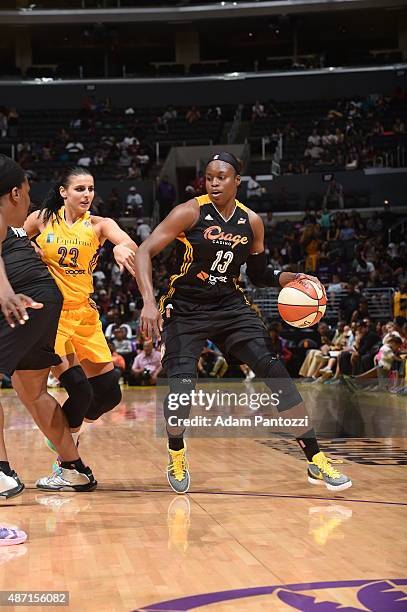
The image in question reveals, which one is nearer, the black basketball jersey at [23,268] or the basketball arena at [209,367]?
the basketball arena at [209,367]

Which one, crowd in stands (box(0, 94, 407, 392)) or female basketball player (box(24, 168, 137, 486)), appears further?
crowd in stands (box(0, 94, 407, 392))

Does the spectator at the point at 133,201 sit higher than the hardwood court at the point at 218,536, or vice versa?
the spectator at the point at 133,201

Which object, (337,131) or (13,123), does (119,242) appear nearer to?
(337,131)

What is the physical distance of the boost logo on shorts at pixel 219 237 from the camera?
5672 mm

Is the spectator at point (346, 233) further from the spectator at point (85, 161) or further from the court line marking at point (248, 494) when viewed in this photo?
the court line marking at point (248, 494)

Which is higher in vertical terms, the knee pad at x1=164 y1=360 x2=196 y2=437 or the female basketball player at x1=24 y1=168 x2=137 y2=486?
the female basketball player at x1=24 y1=168 x2=137 y2=486

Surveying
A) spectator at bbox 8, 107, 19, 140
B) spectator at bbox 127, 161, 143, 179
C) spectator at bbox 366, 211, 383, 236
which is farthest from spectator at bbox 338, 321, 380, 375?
spectator at bbox 8, 107, 19, 140

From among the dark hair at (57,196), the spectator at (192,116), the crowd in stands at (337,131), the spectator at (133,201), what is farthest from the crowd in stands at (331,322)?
the dark hair at (57,196)

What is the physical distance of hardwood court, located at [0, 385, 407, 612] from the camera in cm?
329

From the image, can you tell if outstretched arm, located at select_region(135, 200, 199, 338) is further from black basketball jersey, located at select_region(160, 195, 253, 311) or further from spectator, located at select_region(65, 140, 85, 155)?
spectator, located at select_region(65, 140, 85, 155)

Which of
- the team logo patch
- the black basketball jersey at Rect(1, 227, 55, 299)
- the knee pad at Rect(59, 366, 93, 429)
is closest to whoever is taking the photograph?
the team logo patch

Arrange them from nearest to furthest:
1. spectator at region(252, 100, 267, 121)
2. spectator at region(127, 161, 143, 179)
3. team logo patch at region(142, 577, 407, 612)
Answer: team logo patch at region(142, 577, 407, 612) → spectator at region(127, 161, 143, 179) → spectator at region(252, 100, 267, 121)

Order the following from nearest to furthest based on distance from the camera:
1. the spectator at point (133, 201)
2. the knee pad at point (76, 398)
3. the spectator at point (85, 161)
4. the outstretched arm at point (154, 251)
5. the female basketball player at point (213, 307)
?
1. the outstretched arm at point (154, 251)
2. the female basketball player at point (213, 307)
3. the knee pad at point (76, 398)
4. the spectator at point (133, 201)
5. the spectator at point (85, 161)

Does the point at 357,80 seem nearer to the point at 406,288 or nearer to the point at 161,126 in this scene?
the point at 161,126
